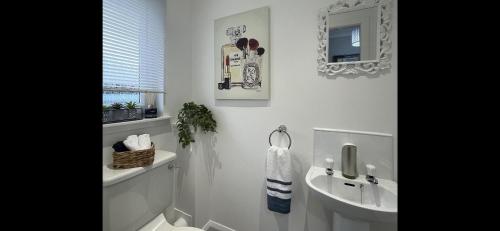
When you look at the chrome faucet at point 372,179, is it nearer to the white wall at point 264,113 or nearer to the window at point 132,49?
the white wall at point 264,113

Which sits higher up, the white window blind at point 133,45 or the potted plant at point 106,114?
the white window blind at point 133,45

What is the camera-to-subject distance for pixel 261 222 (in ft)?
4.83

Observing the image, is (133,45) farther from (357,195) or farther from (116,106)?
(357,195)

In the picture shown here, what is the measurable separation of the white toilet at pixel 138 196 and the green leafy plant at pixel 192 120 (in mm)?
247

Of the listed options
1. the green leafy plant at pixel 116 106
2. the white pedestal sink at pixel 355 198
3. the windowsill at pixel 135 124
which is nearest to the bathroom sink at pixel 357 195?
the white pedestal sink at pixel 355 198

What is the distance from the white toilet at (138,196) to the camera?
36.5 inches

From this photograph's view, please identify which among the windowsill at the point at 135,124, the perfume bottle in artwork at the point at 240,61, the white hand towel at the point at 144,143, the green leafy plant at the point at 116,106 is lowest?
the white hand towel at the point at 144,143

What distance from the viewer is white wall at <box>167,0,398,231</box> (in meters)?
1.15

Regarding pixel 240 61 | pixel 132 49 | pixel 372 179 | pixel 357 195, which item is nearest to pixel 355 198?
pixel 357 195

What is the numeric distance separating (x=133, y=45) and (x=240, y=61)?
0.73m

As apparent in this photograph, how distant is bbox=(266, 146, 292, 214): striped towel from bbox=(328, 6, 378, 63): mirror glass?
0.69m

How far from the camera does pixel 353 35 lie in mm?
1128

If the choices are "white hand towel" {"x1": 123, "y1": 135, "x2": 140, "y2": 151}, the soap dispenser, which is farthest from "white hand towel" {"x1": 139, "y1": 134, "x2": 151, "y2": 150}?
the soap dispenser
